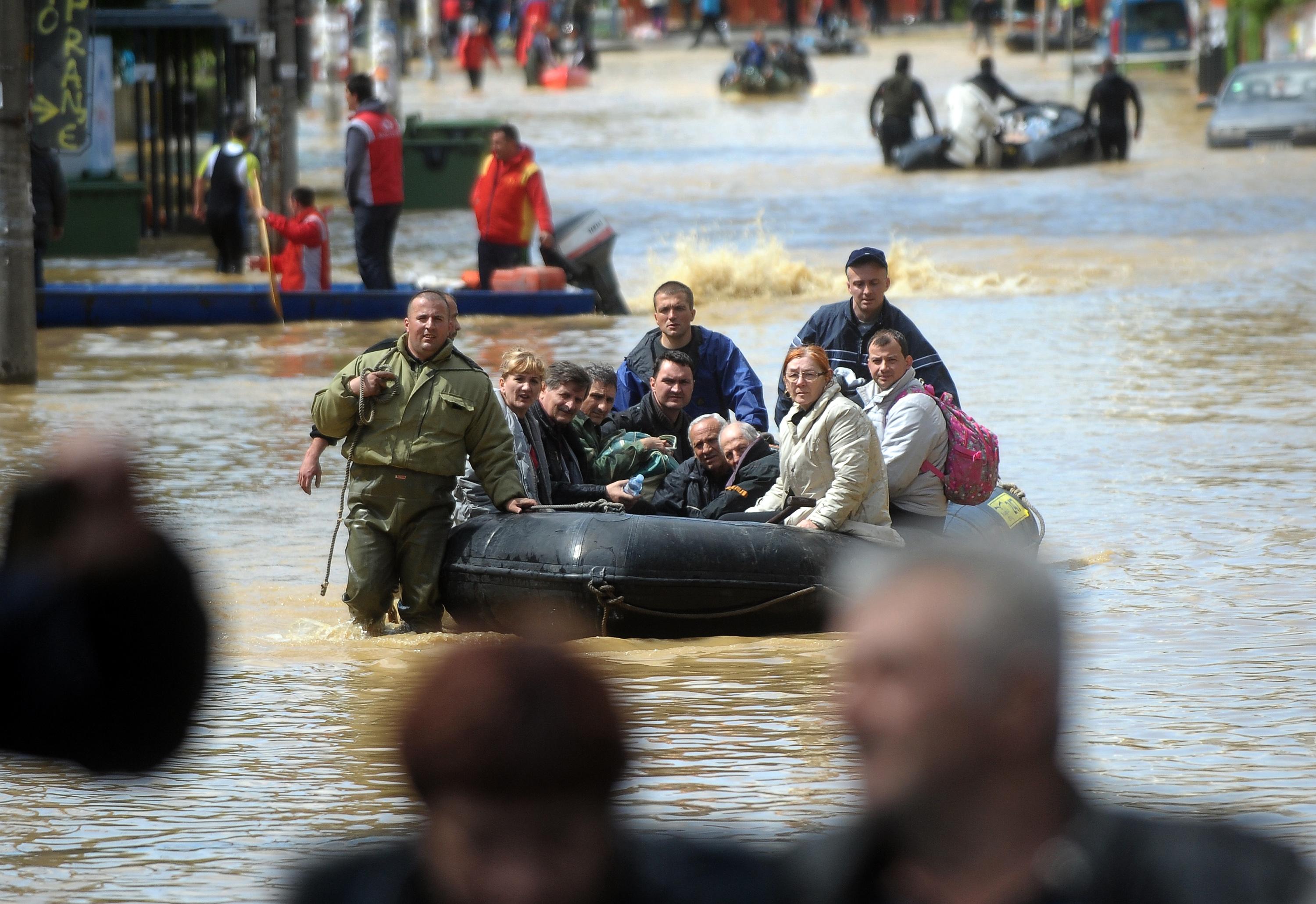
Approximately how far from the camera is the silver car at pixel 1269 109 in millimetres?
32719

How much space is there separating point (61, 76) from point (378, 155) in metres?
2.78

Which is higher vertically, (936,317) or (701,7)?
(701,7)

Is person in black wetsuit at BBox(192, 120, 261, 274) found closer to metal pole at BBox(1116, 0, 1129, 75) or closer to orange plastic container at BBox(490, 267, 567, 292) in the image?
orange plastic container at BBox(490, 267, 567, 292)

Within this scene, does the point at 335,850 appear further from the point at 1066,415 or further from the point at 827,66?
the point at 827,66

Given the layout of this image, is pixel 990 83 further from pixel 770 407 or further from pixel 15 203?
pixel 15 203

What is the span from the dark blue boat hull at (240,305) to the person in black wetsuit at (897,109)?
46.1 ft

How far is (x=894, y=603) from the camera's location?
175cm

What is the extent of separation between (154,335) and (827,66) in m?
39.6

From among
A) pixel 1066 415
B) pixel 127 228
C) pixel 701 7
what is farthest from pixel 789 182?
pixel 701 7

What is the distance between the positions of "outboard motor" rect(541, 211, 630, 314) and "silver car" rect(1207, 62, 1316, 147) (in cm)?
1775

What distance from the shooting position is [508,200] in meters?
17.0

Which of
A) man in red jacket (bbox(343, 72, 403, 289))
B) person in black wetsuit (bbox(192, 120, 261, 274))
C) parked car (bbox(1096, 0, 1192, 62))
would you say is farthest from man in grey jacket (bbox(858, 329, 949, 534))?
parked car (bbox(1096, 0, 1192, 62))

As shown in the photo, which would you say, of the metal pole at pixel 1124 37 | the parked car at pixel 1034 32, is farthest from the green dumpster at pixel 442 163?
the parked car at pixel 1034 32

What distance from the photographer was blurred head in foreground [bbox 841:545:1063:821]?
1721mm
